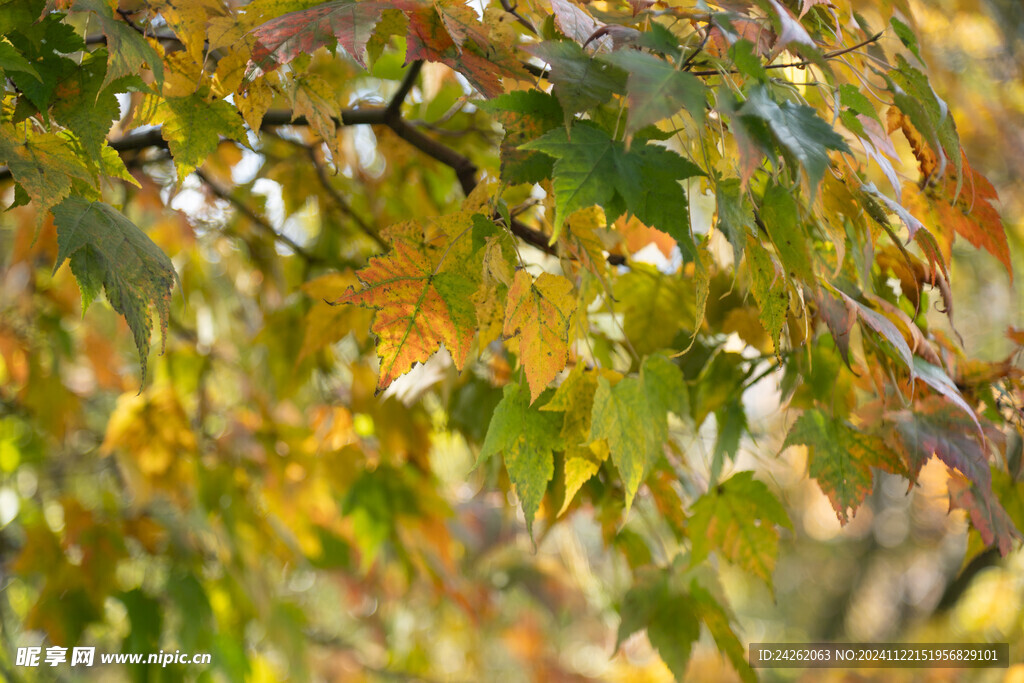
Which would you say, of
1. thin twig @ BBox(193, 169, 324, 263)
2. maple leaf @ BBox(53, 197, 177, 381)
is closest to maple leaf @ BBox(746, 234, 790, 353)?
maple leaf @ BBox(53, 197, 177, 381)

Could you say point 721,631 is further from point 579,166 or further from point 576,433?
point 579,166

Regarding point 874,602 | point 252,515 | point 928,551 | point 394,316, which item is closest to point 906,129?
point 394,316

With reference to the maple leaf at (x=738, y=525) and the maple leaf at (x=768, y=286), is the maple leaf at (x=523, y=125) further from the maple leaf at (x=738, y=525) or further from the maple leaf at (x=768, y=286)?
the maple leaf at (x=738, y=525)

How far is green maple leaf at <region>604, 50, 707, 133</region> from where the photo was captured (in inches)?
12.9

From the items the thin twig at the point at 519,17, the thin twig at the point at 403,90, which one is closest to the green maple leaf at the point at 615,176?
the thin twig at the point at 519,17

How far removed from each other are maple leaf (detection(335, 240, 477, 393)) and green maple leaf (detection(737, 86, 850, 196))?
0.19 meters

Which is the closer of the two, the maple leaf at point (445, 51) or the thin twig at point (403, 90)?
the maple leaf at point (445, 51)

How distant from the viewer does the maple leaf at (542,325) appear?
413mm

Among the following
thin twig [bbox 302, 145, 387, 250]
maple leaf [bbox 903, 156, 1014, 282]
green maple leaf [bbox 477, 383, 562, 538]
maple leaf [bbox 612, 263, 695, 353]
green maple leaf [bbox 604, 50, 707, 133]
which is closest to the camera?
green maple leaf [bbox 604, 50, 707, 133]

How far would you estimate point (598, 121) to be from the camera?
43cm

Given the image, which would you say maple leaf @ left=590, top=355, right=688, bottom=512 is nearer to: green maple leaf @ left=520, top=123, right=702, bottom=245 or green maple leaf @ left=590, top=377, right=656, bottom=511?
green maple leaf @ left=590, top=377, right=656, bottom=511

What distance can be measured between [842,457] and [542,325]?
27 centimetres

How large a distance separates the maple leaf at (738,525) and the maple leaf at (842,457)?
94mm

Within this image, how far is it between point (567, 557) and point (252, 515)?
2.72 feet
